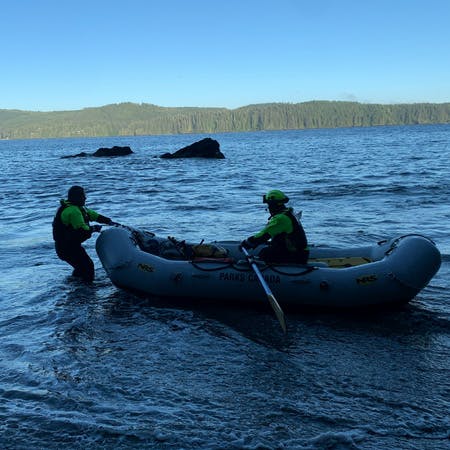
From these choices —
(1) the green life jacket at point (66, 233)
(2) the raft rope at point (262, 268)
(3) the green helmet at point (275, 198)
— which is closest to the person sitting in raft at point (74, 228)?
(1) the green life jacket at point (66, 233)

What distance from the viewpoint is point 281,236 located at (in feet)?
25.6

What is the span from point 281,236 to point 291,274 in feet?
1.98

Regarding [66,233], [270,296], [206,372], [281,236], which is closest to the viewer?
[206,372]

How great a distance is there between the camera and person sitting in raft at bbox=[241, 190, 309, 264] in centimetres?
767

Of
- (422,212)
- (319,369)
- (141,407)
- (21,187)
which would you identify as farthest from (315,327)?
(21,187)

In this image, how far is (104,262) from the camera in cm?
871

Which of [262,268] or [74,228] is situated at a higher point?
[74,228]

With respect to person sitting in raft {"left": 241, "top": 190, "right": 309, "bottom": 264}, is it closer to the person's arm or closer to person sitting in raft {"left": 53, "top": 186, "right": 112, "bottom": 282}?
the person's arm

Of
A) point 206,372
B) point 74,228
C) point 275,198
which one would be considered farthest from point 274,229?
point 74,228

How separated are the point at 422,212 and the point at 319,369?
11315 mm

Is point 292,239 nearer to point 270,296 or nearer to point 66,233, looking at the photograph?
point 270,296

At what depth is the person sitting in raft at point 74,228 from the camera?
884 cm

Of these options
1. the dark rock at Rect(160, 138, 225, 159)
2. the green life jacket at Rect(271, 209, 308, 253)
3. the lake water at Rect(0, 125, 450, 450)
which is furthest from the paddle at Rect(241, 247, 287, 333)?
the dark rock at Rect(160, 138, 225, 159)

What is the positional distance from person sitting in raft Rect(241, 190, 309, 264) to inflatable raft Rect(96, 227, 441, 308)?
253 mm
